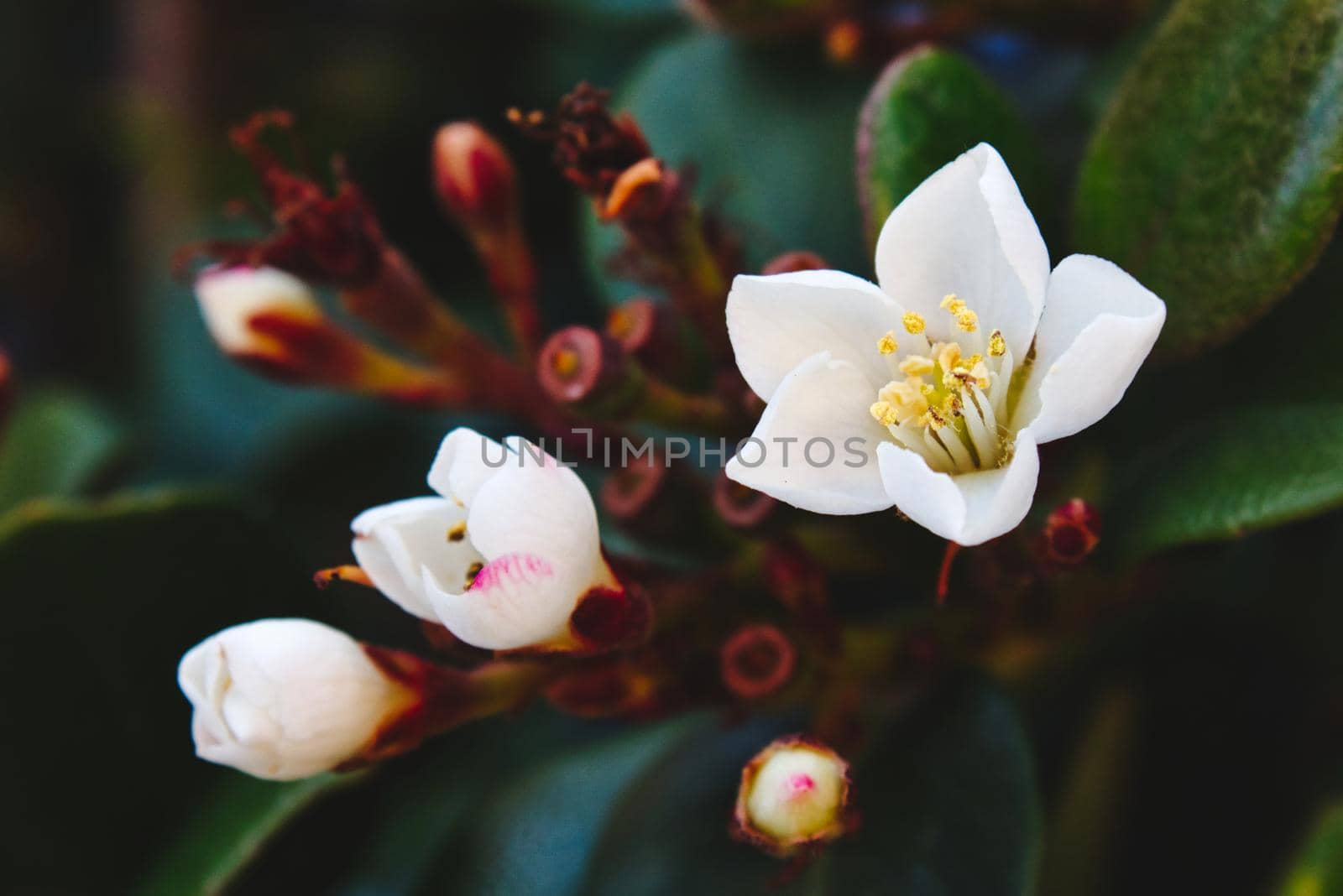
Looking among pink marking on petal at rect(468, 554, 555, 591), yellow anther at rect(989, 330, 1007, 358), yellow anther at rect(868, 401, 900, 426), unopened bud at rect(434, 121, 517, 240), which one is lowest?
pink marking on petal at rect(468, 554, 555, 591)

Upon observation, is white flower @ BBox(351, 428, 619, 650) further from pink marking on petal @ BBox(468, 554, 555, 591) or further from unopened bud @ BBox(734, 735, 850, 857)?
unopened bud @ BBox(734, 735, 850, 857)

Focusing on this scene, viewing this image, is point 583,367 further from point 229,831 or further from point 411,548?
point 229,831

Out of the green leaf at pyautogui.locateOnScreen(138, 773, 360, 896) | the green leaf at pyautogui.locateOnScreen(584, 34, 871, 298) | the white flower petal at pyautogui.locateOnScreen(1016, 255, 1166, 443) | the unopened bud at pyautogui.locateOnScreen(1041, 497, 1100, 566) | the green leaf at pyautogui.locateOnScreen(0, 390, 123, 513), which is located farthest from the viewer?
the green leaf at pyautogui.locateOnScreen(0, 390, 123, 513)

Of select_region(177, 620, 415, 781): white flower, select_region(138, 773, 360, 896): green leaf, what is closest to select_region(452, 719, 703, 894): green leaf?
select_region(138, 773, 360, 896): green leaf

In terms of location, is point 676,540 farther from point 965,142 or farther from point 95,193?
point 95,193

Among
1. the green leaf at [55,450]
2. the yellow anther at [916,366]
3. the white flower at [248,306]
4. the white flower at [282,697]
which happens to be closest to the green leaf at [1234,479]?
the yellow anther at [916,366]

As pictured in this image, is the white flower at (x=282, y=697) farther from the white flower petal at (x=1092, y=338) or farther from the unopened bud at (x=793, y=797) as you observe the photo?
the white flower petal at (x=1092, y=338)

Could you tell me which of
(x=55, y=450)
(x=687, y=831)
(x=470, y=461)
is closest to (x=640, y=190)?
(x=470, y=461)
